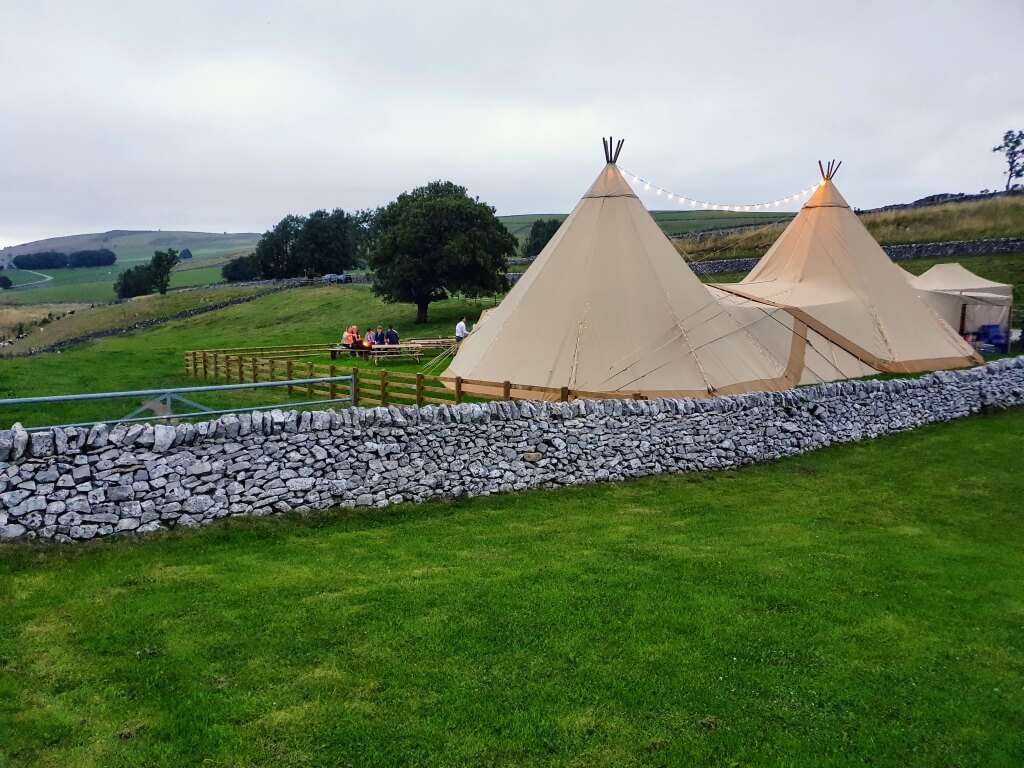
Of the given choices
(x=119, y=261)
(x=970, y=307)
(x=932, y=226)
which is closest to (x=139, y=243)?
(x=119, y=261)

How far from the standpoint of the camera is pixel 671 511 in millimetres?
10320

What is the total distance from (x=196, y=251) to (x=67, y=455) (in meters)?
174

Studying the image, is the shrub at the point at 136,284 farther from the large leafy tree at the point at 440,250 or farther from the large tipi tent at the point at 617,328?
the large tipi tent at the point at 617,328

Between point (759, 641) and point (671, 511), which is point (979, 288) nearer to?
point (671, 511)

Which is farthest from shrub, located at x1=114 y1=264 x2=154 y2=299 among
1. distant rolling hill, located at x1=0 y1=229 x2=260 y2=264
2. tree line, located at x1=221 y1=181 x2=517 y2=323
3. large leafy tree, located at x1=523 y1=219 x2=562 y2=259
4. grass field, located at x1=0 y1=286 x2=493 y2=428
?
distant rolling hill, located at x1=0 y1=229 x2=260 y2=264

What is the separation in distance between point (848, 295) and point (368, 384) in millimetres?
14400

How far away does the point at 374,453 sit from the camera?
388 inches

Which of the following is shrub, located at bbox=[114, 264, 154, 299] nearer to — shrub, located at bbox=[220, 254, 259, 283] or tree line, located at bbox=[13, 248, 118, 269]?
shrub, located at bbox=[220, 254, 259, 283]

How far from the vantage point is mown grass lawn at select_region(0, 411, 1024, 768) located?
485 cm

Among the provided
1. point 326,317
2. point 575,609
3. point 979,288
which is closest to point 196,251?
point 326,317

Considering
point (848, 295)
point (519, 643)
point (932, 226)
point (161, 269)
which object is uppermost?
point (932, 226)

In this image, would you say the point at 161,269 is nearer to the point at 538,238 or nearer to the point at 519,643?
the point at 538,238

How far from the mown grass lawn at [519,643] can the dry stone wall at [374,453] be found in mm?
388

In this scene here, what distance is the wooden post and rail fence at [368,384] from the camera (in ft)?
40.5
